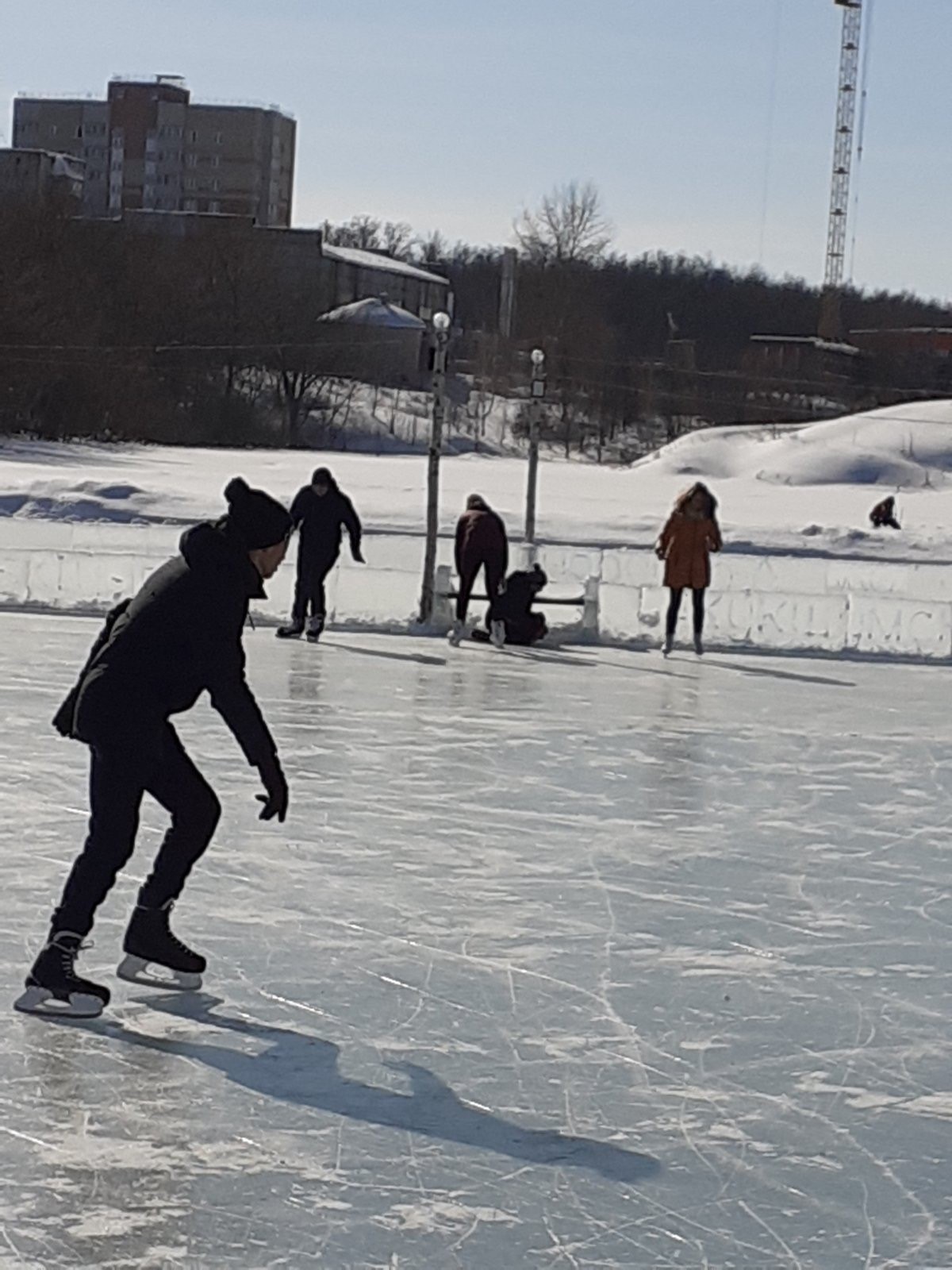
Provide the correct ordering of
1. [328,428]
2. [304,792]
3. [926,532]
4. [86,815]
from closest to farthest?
1. [86,815]
2. [304,792]
3. [926,532]
4. [328,428]

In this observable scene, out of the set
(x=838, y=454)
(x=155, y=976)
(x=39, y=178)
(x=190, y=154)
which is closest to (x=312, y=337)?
(x=39, y=178)

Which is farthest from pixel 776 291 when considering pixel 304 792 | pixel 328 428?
pixel 304 792

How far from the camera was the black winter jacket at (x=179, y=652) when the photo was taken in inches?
190

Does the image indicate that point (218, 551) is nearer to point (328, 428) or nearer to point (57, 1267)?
point (57, 1267)

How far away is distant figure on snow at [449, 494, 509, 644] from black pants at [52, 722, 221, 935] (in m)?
9.79

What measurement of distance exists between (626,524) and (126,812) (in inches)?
889

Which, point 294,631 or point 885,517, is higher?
point 885,517

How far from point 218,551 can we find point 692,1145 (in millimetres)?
1762

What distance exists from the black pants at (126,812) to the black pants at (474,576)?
32.0 feet

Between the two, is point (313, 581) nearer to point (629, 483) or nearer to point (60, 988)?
point (60, 988)

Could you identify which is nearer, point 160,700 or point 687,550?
point 160,700

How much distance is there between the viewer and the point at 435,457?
15531 mm

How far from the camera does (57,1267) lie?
344 cm

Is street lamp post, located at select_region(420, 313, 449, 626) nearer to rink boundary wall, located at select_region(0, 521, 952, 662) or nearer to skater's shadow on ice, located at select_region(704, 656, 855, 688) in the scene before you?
rink boundary wall, located at select_region(0, 521, 952, 662)
